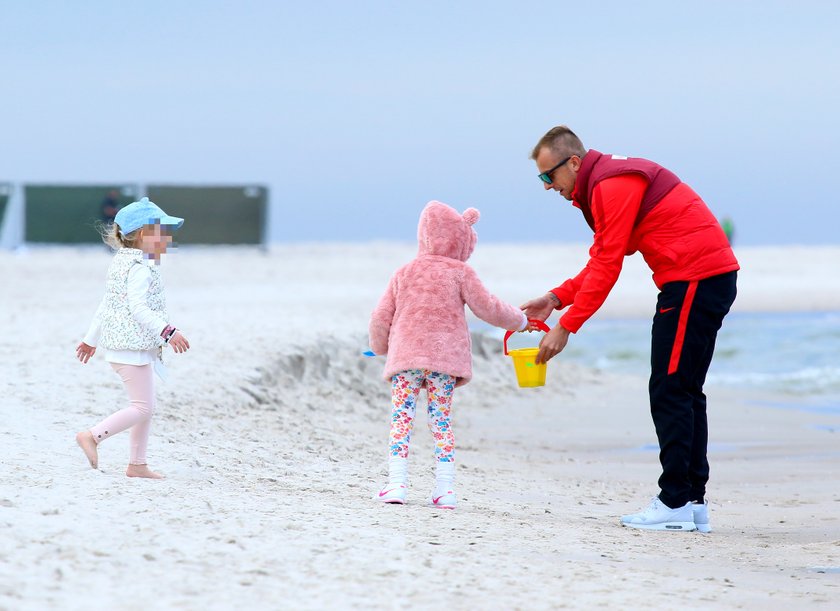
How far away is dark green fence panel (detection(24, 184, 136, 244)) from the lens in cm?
2856

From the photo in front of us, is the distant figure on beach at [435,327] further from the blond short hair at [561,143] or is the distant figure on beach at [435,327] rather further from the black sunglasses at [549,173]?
the blond short hair at [561,143]

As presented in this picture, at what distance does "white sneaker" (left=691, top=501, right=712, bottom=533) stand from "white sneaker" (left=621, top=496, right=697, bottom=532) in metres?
0.05

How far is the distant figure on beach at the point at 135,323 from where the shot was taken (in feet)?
17.3

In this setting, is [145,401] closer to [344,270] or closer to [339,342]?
[339,342]

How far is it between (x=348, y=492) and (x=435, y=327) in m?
0.95

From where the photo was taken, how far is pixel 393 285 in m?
5.54

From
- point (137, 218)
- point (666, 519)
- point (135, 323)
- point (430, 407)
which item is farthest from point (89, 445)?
point (666, 519)

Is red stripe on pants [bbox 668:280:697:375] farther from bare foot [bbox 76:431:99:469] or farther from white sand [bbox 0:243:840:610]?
bare foot [bbox 76:431:99:469]

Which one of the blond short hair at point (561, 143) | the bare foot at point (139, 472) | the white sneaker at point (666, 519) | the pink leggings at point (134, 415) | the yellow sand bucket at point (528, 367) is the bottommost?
the white sneaker at point (666, 519)

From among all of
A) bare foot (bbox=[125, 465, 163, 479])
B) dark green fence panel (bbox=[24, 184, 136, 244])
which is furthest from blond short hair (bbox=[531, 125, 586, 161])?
dark green fence panel (bbox=[24, 184, 136, 244])

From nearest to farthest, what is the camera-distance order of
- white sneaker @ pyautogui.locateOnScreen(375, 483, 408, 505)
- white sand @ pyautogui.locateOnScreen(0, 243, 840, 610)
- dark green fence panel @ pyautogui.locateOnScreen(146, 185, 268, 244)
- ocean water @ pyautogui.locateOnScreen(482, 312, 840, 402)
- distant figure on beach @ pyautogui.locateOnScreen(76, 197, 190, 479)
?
white sand @ pyautogui.locateOnScreen(0, 243, 840, 610) < distant figure on beach @ pyautogui.locateOnScreen(76, 197, 190, 479) < white sneaker @ pyautogui.locateOnScreen(375, 483, 408, 505) < ocean water @ pyautogui.locateOnScreen(482, 312, 840, 402) < dark green fence panel @ pyautogui.locateOnScreen(146, 185, 268, 244)

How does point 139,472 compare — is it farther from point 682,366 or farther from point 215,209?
point 215,209

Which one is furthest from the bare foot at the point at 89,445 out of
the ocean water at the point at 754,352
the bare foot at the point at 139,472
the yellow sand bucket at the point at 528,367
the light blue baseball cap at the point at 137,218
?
the ocean water at the point at 754,352

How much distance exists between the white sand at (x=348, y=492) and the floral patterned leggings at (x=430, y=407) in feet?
0.98
